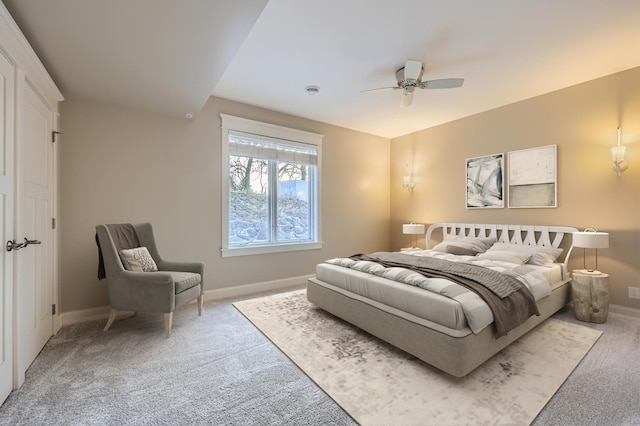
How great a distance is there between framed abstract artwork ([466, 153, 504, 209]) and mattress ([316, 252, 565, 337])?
4.26 ft

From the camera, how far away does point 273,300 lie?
3740 millimetres

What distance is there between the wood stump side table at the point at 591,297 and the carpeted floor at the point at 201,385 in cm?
20

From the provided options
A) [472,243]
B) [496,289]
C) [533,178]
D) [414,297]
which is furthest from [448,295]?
[533,178]

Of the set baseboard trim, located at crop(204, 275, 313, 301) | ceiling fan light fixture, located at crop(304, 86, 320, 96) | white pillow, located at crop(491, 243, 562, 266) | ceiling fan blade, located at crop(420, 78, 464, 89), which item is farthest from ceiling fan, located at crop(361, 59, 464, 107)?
baseboard trim, located at crop(204, 275, 313, 301)

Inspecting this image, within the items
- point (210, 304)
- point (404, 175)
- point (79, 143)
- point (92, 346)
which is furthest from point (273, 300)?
point (404, 175)

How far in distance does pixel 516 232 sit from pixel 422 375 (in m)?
2.96

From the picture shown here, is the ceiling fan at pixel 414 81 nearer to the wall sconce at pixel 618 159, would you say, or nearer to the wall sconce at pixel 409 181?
the wall sconce at pixel 618 159

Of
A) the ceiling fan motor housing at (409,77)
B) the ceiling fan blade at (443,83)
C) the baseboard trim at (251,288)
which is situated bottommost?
the baseboard trim at (251,288)

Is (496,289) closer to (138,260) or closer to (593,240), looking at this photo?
(593,240)

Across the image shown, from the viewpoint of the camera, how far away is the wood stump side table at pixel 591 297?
2938mm

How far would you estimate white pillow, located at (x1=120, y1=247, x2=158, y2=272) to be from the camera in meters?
2.87

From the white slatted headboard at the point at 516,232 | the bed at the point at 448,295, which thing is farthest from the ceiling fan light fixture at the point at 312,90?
the white slatted headboard at the point at 516,232

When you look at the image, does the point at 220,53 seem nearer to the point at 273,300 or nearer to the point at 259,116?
the point at 259,116

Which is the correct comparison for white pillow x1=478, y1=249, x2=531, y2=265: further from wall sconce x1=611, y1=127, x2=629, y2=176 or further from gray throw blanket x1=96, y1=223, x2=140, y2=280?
gray throw blanket x1=96, y1=223, x2=140, y2=280
